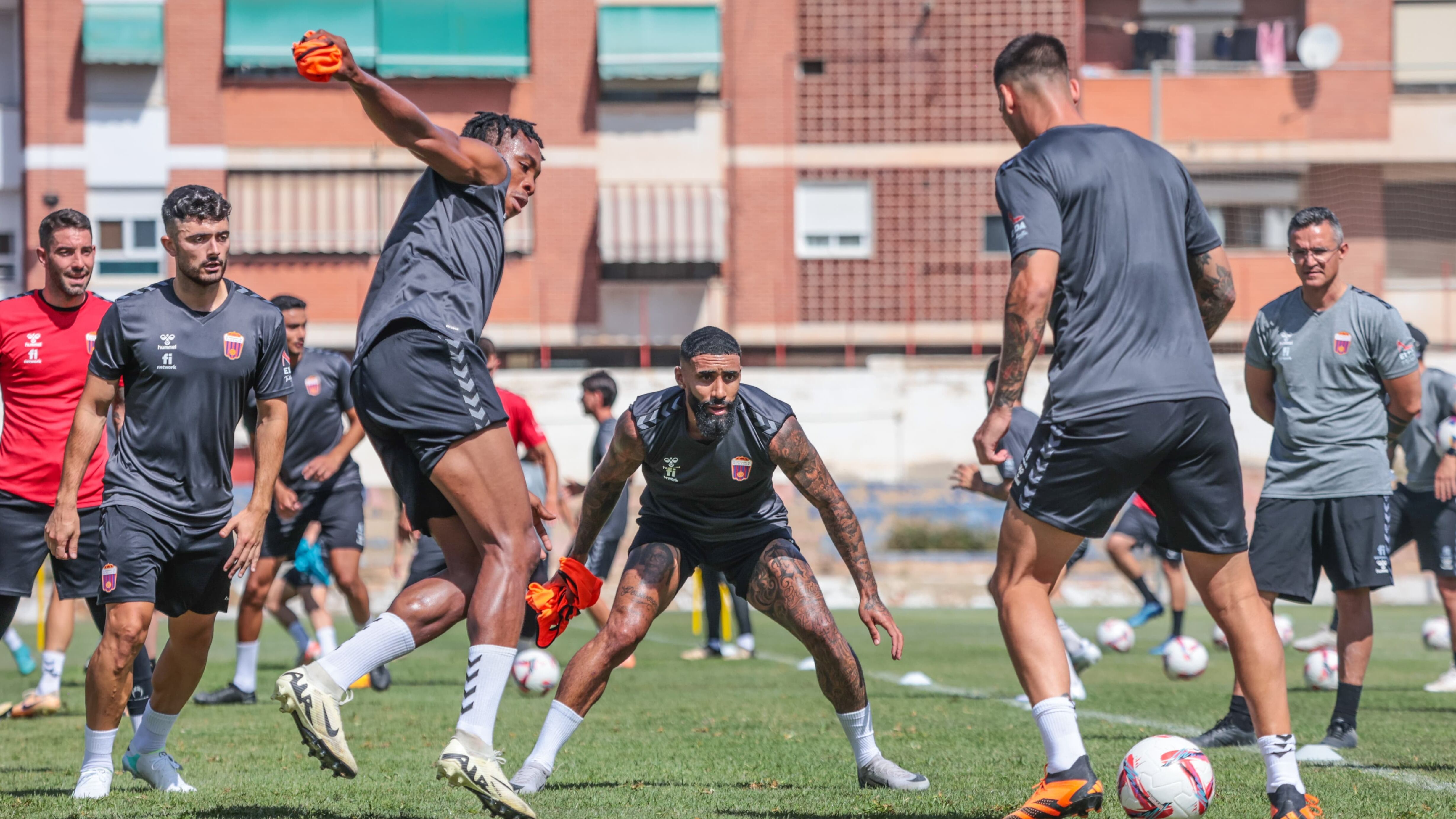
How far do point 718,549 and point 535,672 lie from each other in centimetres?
379

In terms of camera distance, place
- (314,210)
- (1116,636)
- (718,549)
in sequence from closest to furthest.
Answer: (718,549), (1116,636), (314,210)

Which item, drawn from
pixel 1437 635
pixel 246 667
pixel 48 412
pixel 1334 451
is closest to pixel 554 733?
pixel 48 412

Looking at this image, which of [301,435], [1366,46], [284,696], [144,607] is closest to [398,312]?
[284,696]

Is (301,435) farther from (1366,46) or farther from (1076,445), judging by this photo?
(1366,46)

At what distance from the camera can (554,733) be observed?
605cm

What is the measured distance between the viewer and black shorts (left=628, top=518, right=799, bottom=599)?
656cm

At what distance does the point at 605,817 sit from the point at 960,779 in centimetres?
170

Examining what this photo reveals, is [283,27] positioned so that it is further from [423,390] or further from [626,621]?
[423,390]

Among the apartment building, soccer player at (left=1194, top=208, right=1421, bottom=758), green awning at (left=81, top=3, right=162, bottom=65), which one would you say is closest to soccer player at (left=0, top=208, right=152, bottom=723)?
soccer player at (left=1194, top=208, right=1421, bottom=758)

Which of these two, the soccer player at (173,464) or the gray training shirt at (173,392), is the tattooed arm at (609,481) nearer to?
the soccer player at (173,464)

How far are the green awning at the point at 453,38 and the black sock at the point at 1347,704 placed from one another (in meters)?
27.9

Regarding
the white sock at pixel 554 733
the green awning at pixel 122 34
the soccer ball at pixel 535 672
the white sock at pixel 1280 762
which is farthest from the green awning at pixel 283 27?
the white sock at pixel 1280 762

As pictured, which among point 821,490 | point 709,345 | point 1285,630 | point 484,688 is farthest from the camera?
point 1285,630

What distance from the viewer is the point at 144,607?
5.87 metres
